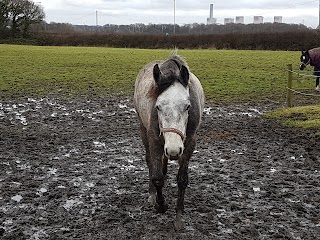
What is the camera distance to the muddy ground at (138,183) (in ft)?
15.8

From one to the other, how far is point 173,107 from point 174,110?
3 centimetres

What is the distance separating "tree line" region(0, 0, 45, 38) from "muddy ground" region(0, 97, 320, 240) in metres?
51.8

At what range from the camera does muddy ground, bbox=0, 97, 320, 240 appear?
481cm

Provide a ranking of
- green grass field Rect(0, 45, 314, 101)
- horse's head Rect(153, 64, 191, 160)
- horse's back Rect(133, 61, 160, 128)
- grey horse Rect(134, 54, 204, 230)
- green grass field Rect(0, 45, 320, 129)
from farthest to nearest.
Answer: green grass field Rect(0, 45, 314, 101) < green grass field Rect(0, 45, 320, 129) < horse's back Rect(133, 61, 160, 128) < grey horse Rect(134, 54, 204, 230) < horse's head Rect(153, 64, 191, 160)

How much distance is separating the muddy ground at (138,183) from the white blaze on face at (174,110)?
121cm

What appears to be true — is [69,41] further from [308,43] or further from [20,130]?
[20,130]

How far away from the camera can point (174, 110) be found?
425 centimetres

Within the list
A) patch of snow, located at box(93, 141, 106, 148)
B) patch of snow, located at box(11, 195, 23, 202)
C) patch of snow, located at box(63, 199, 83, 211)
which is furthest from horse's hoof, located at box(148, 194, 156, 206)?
patch of snow, located at box(93, 141, 106, 148)

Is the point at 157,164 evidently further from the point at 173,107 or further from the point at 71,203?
Result: the point at 71,203

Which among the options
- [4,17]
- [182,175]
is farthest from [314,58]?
[4,17]

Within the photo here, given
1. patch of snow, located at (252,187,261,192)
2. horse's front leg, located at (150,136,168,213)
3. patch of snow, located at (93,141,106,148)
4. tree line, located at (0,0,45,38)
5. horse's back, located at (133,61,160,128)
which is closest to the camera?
horse's front leg, located at (150,136,168,213)

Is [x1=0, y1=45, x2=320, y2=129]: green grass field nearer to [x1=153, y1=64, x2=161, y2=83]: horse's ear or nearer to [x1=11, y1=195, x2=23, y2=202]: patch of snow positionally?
[x1=11, y1=195, x2=23, y2=202]: patch of snow

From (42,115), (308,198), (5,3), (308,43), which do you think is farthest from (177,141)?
(5,3)

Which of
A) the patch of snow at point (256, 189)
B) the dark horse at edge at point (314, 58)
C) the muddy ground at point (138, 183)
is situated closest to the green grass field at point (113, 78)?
the dark horse at edge at point (314, 58)
